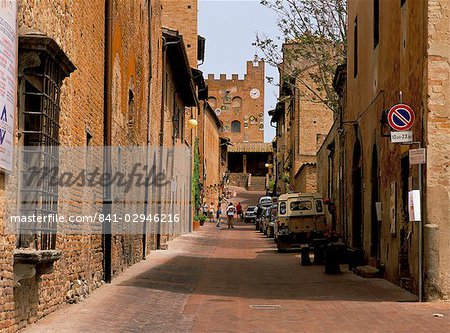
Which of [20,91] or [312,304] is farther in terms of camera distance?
[312,304]

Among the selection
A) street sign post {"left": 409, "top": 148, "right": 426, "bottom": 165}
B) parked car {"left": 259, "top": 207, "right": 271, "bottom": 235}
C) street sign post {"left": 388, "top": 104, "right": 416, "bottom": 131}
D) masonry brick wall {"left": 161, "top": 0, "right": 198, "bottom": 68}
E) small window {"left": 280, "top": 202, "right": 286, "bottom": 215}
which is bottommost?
parked car {"left": 259, "top": 207, "right": 271, "bottom": 235}

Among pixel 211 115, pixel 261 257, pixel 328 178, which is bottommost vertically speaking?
pixel 261 257

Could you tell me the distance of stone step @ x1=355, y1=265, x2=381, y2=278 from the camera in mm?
20000

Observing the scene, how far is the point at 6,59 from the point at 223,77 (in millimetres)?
121383

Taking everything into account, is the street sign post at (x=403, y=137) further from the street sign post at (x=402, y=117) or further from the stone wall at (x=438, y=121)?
the stone wall at (x=438, y=121)

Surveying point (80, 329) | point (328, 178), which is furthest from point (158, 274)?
point (328, 178)

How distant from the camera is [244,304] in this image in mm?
15000

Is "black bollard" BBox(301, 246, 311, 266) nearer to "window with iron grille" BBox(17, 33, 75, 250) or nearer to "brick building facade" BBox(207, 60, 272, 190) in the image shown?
"window with iron grille" BBox(17, 33, 75, 250)

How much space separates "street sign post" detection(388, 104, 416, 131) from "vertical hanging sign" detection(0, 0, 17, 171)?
25.0ft

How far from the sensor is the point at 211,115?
248 feet

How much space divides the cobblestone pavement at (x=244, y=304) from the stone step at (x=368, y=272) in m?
0.26

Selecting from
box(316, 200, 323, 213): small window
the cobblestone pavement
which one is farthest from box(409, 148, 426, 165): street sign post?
box(316, 200, 323, 213): small window

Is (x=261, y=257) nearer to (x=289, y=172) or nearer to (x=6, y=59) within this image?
(x=6, y=59)

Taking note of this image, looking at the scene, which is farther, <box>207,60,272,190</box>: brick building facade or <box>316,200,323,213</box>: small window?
<box>207,60,272,190</box>: brick building facade
